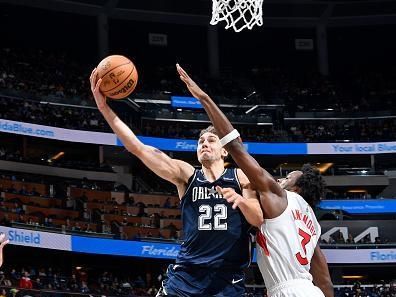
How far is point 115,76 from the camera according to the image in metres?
4.94

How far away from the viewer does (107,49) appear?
3056 centimetres

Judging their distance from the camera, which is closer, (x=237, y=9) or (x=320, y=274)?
(x=320, y=274)

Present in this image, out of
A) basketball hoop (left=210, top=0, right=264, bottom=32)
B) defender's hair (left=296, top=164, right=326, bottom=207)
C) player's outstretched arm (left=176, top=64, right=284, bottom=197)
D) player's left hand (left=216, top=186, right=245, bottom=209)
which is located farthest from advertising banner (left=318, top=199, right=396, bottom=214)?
player's left hand (left=216, top=186, right=245, bottom=209)

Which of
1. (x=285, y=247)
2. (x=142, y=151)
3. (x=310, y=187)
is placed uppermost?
(x=142, y=151)

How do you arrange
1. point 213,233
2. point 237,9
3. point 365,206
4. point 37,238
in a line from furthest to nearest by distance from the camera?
point 365,206
point 37,238
point 237,9
point 213,233

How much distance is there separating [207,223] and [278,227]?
0.43m

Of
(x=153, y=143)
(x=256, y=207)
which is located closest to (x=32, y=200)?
(x=153, y=143)

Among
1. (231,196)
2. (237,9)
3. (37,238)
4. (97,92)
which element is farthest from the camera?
(37,238)

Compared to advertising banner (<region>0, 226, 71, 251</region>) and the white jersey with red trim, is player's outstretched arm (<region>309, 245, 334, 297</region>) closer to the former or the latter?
the white jersey with red trim

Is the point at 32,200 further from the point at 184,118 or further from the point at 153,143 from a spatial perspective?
the point at 184,118

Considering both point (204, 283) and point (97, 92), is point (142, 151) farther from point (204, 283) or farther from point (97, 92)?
point (204, 283)

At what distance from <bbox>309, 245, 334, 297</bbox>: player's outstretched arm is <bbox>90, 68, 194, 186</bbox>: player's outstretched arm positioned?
38.3 inches

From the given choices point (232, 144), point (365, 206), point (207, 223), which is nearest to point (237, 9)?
point (207, 223)

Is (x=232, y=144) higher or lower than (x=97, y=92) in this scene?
lower
